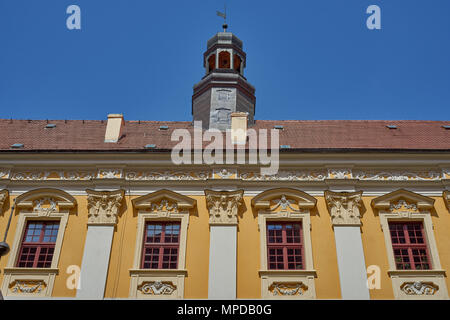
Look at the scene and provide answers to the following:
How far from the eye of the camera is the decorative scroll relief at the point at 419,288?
43.3ft

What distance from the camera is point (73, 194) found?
15.2 meters

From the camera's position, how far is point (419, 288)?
13250 mm

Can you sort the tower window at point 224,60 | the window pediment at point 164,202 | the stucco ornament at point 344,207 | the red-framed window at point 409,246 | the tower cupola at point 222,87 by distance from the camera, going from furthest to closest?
the tower window at point 224,60 → the tower cupola at point 222,87 → the window pediment at point 164,202 → the stucco ornament at point 344,207 → the red-framed window at point 409,246

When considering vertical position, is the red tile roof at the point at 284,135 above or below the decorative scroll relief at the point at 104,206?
above

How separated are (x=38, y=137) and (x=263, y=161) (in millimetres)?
8702

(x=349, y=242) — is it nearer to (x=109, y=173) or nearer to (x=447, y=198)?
(x=447, y=198)

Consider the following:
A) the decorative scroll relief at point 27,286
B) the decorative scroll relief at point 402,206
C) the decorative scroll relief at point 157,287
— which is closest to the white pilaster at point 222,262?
the decorative scroll relief at point 157,287

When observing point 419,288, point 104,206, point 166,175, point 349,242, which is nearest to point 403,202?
point 349,242

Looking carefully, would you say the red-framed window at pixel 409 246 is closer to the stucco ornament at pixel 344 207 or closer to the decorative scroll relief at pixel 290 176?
the stucco ornament at pixel 344 207

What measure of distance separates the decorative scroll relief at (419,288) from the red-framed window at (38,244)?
9.86 metres

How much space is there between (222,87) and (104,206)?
889cm

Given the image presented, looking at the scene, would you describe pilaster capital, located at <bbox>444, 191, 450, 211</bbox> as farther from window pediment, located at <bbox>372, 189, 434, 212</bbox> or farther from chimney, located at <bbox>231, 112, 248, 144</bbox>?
chimney, located at <bbox>231, 112, 248, 144</bbox>

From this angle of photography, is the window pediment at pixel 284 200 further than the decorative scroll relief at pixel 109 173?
No
